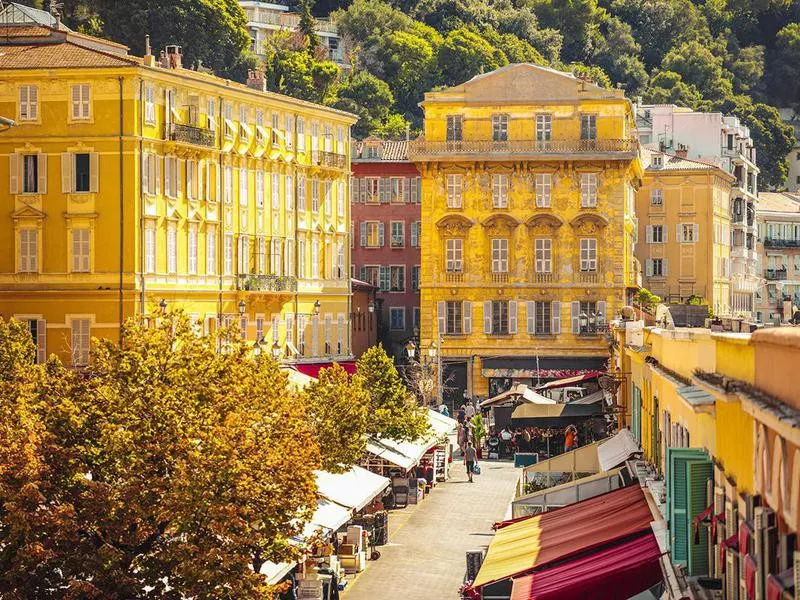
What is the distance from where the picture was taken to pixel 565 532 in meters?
29.1

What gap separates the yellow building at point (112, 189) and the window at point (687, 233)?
127 feet

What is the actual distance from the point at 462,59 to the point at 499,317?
209 feet

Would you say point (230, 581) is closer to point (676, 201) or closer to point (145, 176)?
point (145, 176)

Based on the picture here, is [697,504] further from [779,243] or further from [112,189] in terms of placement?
[779,243]

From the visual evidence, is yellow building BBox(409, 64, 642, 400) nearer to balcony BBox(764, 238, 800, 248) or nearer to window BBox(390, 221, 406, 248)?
window BBox(390, 221, 406, 248)

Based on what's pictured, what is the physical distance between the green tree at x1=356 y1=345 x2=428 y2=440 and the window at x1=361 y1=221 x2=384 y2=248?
154 feet

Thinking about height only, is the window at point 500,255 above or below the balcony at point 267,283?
above

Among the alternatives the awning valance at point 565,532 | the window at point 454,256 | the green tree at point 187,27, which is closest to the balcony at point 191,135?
the window at point 454,256

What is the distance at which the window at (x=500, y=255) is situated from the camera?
3686 inches

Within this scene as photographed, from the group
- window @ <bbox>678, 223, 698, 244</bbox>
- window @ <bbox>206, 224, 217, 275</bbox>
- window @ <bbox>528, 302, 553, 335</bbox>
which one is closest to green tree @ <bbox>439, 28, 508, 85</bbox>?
window @ <bbox>678, 223, 698, 244</bbox>

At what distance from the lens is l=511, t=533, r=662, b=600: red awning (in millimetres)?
23625

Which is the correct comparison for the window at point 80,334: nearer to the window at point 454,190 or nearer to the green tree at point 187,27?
the window at point 454,190

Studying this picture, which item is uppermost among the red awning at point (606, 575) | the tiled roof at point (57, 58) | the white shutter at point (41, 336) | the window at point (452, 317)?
the tiled roof at point (57, 58)

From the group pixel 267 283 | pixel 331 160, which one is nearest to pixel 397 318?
pixel 331 160
